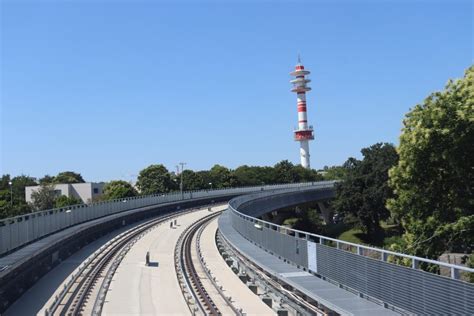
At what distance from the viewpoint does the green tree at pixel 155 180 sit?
113444mm

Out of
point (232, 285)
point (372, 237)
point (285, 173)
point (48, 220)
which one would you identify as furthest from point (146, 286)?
point (285, 173)

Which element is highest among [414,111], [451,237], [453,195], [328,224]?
[414,111]

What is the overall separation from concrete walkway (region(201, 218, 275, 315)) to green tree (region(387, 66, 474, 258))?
21.5 feet

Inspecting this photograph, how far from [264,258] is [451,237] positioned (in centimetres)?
695

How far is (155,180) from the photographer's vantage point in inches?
4461

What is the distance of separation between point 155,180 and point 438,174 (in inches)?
3783

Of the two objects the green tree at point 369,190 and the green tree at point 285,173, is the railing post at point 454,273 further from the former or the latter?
the green tree at point 285,173

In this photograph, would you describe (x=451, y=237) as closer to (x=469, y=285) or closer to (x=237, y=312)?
(x=237, y=312)

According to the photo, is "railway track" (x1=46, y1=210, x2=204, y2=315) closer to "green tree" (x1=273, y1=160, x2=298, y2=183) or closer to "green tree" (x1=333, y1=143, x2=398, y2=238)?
"green tree" (x1=333, y1=143, x2=398, y2=238)

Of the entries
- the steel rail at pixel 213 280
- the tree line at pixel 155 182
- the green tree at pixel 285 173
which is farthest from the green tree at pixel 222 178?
the steel rail at pixel 213 280

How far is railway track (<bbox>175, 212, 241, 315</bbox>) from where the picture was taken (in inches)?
647

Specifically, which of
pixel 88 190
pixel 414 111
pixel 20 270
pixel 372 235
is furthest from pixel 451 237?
pixel 88 190

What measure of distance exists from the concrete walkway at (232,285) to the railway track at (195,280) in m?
0.34

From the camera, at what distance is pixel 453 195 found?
815 inches
